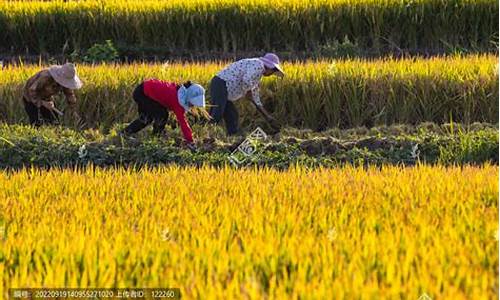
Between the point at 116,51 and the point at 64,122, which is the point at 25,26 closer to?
the point at 116,51

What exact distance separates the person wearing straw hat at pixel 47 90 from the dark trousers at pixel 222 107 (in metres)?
1.05

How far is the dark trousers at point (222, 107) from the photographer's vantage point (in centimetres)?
784

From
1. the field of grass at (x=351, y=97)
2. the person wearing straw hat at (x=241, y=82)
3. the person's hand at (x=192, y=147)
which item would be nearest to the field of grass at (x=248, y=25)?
the field of grass at (x=351, y=97)

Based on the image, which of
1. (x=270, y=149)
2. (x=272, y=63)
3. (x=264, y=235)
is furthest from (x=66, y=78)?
(x=264, y=235)

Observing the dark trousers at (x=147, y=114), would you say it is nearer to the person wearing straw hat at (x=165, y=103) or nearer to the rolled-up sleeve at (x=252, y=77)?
the person wearing straw hat at (x=165, y=103)

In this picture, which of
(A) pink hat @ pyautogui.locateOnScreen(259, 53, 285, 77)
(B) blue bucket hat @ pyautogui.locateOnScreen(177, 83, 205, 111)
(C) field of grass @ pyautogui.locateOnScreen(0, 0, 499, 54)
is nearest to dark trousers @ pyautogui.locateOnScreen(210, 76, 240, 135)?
(A) pink hat @ pyautogui.locateOnScreen(259, 53, 285, 77)

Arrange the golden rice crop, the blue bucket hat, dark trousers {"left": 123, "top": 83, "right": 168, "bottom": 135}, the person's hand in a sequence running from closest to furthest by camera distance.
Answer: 1. the golden rice crop
2. the blue bucket hat
3. the person's hand
4. dark trousers {"left": 123, "top": 83, "right": 168, "bottom": 135}

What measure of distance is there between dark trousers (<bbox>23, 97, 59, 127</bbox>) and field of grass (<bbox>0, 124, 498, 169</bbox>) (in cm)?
55

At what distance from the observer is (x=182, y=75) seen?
9391mm

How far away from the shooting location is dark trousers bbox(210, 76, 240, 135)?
7.84 meters

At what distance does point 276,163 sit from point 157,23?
718 centimetres

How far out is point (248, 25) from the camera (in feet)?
44.8

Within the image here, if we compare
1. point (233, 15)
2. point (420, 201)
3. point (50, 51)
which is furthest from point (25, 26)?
point (420, 201)

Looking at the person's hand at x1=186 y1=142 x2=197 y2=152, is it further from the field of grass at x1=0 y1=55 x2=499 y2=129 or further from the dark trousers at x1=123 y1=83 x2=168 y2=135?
the field of grass at x1=0 y1=55 x2=499 y2=129
